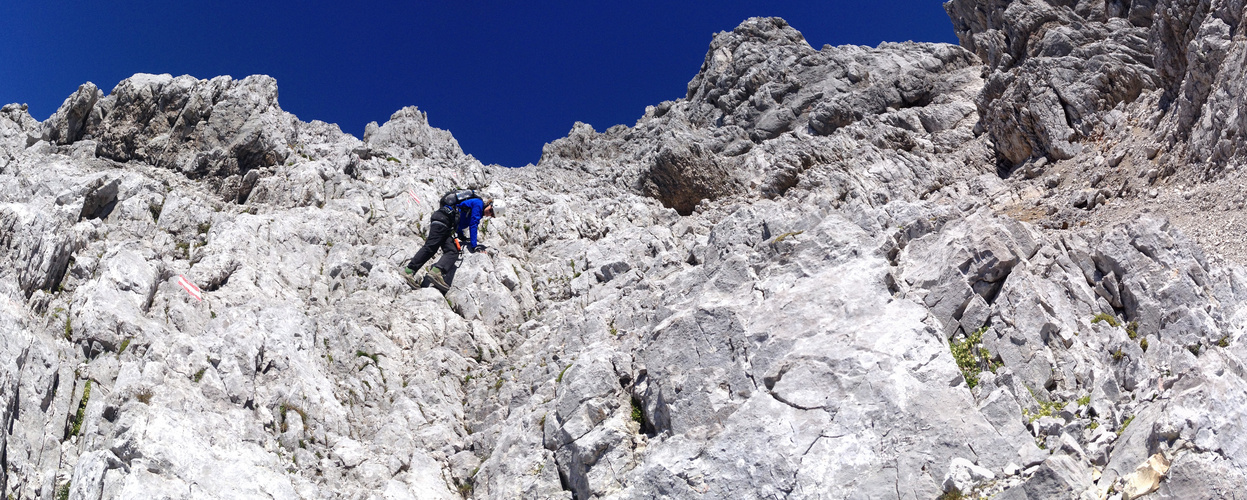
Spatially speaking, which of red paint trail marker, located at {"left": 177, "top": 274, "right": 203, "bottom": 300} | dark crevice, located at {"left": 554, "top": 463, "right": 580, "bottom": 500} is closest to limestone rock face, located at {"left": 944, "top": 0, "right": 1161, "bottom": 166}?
dark crevice, located at {"left": 554, "top": 463, "right": 580, "bottom": 500}

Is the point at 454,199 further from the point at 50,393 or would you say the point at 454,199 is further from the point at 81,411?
the point at 50,393

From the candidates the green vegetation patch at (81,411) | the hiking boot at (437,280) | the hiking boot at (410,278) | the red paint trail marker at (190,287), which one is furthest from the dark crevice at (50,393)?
the hiking boot at (437,280)

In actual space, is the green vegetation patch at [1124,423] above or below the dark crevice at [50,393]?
below

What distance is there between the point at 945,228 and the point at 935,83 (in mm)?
21221

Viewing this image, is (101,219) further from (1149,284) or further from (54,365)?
(1149,284)

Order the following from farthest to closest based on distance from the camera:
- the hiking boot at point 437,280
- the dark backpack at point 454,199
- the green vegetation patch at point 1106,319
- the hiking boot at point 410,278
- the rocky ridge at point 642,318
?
1. the dark backpack at point 454,199
2. the hiking boot at point 437,280
3. the hiking boot at point 410,278
4. the green vegetation patch at point 1106,319
5. the rocky ridge at point 642,318

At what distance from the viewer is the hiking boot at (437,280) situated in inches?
856

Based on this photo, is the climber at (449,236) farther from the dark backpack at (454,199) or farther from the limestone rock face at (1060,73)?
the limestone rock face at (1060,73)

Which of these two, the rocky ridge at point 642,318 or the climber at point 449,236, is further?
the climber at point 449,236

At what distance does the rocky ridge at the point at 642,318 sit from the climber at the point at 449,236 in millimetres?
497

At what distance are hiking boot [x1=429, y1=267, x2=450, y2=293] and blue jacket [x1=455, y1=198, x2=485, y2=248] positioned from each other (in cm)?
173

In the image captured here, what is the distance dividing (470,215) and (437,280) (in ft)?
9.29

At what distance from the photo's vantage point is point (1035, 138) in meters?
27.5

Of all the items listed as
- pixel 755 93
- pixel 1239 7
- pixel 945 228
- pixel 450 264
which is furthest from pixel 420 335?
pixel 755 93
